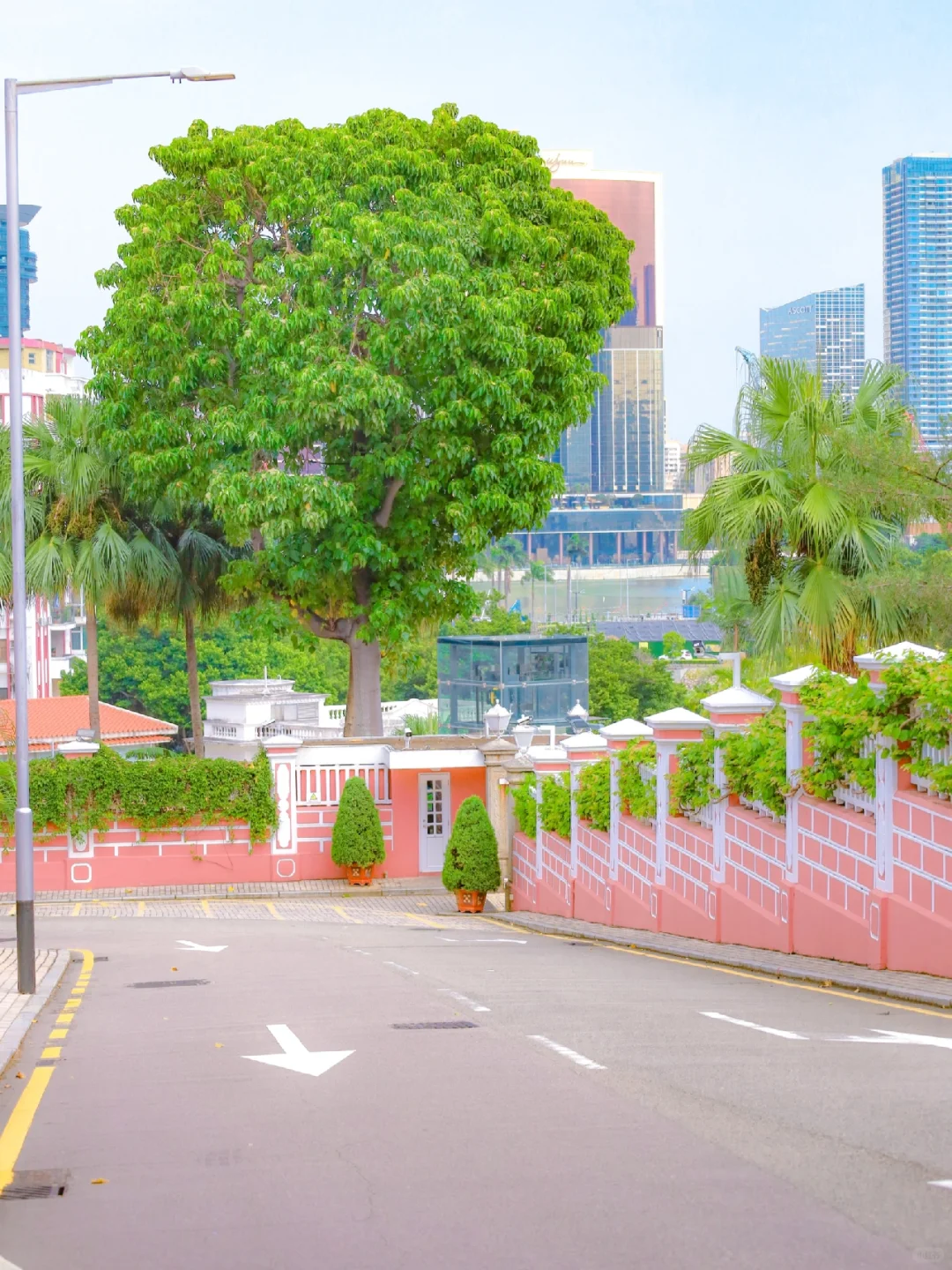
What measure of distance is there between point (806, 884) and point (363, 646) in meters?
23.2

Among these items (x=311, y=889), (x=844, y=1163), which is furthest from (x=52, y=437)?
(x=844, y=1163)

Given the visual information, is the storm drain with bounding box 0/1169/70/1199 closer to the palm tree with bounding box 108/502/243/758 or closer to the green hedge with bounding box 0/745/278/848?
the green hedge with bounding box 0/745/278/848

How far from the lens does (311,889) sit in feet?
108

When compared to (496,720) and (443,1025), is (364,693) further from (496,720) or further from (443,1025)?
(443,1025)

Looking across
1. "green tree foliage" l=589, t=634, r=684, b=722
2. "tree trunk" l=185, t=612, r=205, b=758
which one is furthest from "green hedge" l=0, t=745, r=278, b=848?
"green tree foliage" l=589, t=634, r=684, b=722

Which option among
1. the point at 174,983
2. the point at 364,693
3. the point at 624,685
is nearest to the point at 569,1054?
the point at 174,983

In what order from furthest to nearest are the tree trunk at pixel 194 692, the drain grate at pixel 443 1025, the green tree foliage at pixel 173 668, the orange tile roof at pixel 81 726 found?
the green tree foliage at pixel 173 668 → the orange tile roof at pixel 81 726 → the tree trunk at pixel 194 692 → the drain grate at pixel 443 1025

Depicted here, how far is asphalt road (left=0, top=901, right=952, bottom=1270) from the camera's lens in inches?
211

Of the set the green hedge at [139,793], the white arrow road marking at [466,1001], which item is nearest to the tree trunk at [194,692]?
the green hedge at [139,793]

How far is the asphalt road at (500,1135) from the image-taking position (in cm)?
536

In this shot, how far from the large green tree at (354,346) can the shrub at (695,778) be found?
1538 cm

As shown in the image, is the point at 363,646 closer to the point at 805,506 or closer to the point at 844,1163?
the point at 805,506

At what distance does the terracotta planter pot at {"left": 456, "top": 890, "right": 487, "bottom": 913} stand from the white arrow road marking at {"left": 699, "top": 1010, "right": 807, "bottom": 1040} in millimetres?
18106

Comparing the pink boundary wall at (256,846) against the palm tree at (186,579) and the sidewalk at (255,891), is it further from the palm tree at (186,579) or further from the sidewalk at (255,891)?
the palm tree at (186,579)
